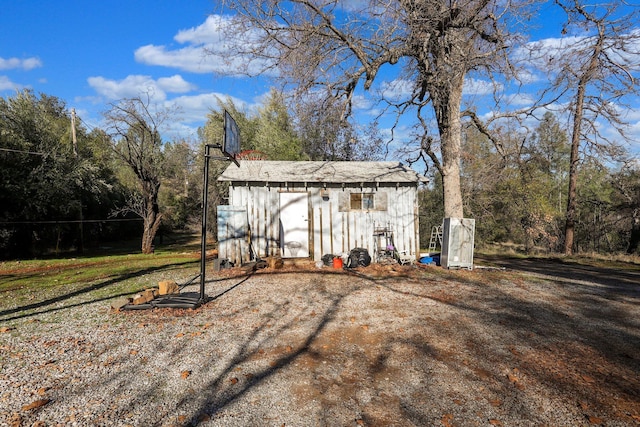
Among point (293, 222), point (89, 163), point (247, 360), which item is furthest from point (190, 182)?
point (247, 360)

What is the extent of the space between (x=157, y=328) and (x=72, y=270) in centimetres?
774

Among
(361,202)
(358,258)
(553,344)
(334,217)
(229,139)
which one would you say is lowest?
(553,344)

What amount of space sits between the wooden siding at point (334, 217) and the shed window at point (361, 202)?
124 mm

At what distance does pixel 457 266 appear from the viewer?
33.2 feet

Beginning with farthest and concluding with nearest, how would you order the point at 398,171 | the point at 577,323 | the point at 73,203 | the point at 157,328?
the point at 73,203
the point at 398,171
the point at 577,323
the point at 157,328

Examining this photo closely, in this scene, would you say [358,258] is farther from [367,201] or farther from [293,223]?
[293,223]

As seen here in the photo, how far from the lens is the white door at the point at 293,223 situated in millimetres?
11242

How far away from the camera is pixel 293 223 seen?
443 inches

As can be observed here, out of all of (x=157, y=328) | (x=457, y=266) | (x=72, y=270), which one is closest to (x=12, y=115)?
(x=72, y=270)

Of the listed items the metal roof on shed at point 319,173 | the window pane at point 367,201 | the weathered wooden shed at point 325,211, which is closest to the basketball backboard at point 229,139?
the metal roof on shed at point 319,173

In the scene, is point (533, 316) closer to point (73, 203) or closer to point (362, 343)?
point (362, 343)

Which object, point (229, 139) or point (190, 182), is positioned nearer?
point (229, 139)

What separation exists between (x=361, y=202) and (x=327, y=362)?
7.83 metres

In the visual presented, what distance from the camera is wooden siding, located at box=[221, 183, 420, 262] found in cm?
1109
